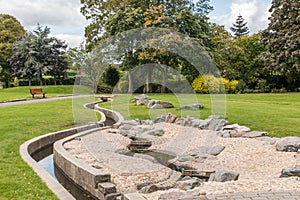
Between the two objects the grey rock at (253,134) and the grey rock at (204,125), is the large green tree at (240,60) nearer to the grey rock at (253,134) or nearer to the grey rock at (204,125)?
the grey rock at (204,125)

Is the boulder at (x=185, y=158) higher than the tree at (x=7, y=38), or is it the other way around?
the tree at (x=7, y=38)

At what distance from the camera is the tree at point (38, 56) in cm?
2986

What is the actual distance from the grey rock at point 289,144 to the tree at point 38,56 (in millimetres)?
26136

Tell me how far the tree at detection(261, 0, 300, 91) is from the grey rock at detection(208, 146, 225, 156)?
46.8ft

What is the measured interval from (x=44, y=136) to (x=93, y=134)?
1516 millimetres

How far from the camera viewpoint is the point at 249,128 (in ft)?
29.9

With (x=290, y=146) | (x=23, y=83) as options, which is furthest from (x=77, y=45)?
(x=290, y=146)

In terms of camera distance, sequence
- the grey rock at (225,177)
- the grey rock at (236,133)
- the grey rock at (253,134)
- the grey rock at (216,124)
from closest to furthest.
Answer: the grey rock at (225,177)
the grey rock at (253,134)
the grey rock at (236,133)
the grey rock at (216,124)

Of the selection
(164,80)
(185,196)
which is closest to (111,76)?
(164,80)

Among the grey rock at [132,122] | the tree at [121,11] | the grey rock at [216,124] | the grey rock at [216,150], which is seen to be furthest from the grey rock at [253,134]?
the tree at [121,11]

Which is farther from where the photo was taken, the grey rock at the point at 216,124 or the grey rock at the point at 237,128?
the grey rock at the point at 216,124

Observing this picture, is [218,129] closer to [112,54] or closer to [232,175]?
[232,175]

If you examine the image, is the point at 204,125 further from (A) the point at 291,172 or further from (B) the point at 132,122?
(A) the point at 291,172

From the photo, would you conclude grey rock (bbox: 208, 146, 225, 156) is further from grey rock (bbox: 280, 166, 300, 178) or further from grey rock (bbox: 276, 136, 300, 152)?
grey rock (bbox: 280, 166, 300, 178)
